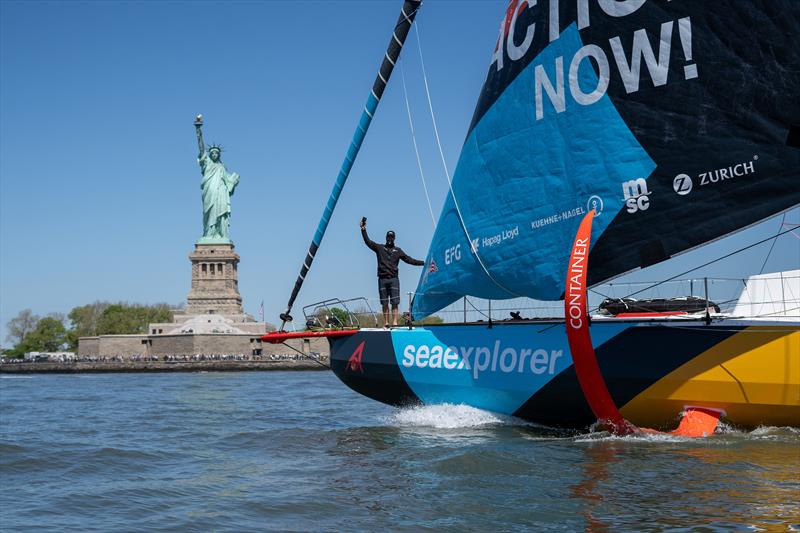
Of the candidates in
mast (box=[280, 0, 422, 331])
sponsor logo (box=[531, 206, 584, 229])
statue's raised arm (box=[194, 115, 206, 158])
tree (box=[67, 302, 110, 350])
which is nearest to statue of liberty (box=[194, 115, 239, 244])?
statue's raised arm (box=[194, 115, 206, 158])

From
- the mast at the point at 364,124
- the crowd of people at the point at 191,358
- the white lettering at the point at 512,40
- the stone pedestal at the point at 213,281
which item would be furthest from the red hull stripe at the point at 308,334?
the stone pedestal at the point at 213,281

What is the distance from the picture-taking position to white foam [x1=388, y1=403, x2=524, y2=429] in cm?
1130

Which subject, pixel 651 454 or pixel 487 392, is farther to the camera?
pixel 487 392

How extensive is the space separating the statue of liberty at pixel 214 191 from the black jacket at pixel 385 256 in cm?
6407

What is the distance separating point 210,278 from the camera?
7588 cm

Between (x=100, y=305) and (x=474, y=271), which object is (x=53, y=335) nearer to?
(x=100, y=305)

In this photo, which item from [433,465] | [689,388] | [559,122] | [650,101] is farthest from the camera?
[559,122]

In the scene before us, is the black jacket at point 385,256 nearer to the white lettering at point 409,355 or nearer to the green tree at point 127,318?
the white lettering at point 409,355

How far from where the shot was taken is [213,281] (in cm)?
7594

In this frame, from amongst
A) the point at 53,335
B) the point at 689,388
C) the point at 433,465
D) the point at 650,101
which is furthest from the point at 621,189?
the point at 53,335

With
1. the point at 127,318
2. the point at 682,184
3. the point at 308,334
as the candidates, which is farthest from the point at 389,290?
the point at 127,318

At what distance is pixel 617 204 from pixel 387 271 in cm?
432

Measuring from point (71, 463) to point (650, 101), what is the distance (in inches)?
313

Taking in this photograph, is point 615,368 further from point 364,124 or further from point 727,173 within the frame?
point 364,124
